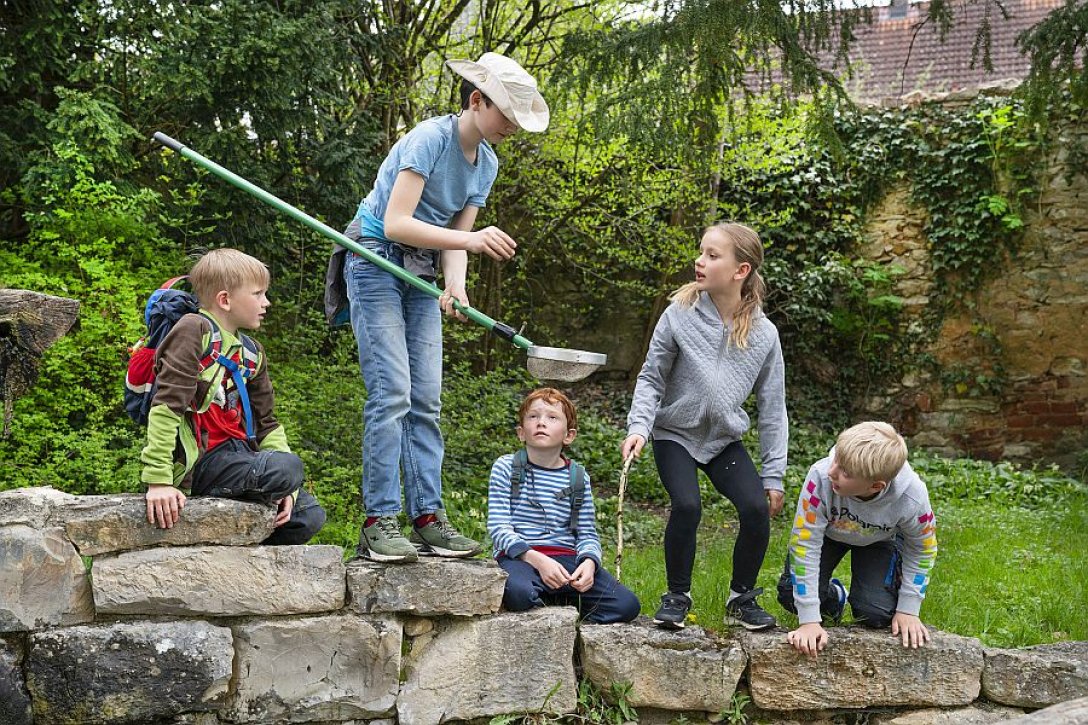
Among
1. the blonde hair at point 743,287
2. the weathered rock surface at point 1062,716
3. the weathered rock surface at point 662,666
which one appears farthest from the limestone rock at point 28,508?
the weathered rock surface at point 1062,716

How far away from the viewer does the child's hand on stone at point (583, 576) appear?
132 inches

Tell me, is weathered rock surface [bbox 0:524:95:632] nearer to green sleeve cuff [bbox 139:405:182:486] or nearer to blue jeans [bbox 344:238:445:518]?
green sleeve cuff [bbox 139:405:182:486]

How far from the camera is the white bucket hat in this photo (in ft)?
Answer: 10.2

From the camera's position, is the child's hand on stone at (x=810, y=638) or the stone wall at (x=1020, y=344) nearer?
the child's hand on stone at (x=810, y=638)

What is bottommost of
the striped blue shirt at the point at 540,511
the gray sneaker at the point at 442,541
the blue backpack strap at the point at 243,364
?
the gray sneaker at the point at 442,541

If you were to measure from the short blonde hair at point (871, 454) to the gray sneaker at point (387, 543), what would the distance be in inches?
55.0

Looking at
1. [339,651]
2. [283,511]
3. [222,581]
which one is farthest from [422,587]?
[222,581]

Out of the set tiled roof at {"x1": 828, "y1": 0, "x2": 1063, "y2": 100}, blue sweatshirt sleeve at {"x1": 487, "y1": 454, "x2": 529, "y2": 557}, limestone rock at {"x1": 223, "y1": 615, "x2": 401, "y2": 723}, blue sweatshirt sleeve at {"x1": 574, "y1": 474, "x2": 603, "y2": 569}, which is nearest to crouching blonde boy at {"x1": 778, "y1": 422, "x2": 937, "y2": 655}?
A: blue sweatshirt sleeve at {"x1": 574, "y1": 474, "x2": 603, "y2": 569}

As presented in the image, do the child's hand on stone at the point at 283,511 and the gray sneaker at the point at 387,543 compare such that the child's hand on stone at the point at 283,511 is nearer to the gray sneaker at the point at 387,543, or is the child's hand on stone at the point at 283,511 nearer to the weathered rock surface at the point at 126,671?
the gray sneaker at the point at 387,543

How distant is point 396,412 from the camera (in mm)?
3205

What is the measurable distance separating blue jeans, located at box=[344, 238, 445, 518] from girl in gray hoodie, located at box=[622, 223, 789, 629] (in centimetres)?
71

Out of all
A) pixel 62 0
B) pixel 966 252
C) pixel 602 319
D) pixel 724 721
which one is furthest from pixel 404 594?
pixel 966 252

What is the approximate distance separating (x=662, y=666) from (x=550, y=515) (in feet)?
2.07

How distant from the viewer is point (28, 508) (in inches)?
115
